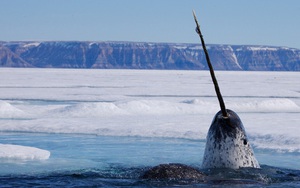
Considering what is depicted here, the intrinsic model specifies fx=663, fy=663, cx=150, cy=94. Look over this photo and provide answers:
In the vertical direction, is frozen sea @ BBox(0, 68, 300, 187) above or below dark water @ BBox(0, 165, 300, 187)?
above

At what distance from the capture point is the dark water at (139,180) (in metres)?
6.02

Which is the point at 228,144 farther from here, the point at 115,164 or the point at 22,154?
the point at 22,154

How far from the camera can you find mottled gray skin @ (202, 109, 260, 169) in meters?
6.38

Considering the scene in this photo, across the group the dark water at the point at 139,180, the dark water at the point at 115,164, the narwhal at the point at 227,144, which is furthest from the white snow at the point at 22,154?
the narwhal at the point at 227,144

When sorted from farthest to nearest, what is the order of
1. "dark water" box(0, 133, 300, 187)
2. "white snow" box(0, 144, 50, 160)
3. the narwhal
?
"white snow" box(0, 144, 50, 160), the narwhal, "dark water" box(0, 133, 300, 187)

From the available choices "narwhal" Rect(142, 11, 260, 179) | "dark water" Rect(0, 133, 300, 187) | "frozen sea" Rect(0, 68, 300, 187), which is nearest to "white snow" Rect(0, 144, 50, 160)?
"frozen sea" Rect(0, 68, 300, 187)

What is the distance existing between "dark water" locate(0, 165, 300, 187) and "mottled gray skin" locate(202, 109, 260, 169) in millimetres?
88

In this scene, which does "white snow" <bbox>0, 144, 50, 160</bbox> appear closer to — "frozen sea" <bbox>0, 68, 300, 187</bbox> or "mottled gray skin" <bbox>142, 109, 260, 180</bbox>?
"frozen sea" <bbox>0, 68, 300, 187</bbox>

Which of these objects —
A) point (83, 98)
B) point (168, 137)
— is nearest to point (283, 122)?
point (168, 137)

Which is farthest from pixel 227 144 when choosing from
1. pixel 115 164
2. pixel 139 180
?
pixel 115 164

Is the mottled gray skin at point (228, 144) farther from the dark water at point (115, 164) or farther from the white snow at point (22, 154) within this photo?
the white snow at point (22, 154)

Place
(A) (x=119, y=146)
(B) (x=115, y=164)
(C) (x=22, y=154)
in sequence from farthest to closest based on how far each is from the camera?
(A) (x=119, y=146), (C) (x=22, y=154), (B) (x=115, y=164)

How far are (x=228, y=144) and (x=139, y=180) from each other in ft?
3.05

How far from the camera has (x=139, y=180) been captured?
6.21 m
